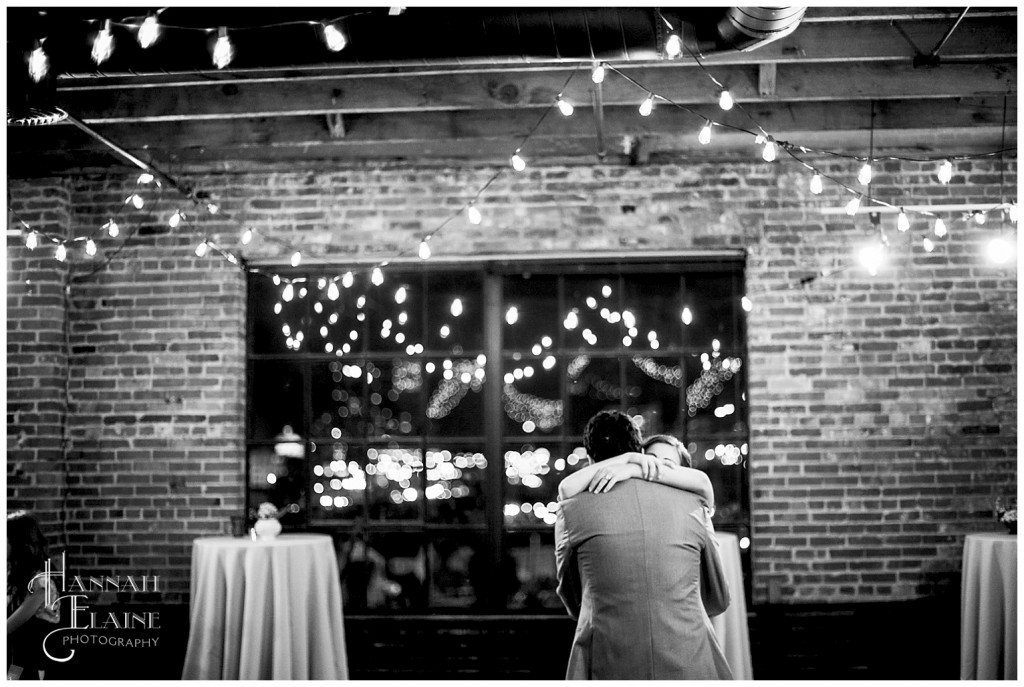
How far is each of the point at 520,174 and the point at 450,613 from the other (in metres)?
2.69

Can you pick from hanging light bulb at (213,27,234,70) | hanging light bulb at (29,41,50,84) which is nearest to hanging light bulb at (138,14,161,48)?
hanging light bulb at (213,27,234,70)


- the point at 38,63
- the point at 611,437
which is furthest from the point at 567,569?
the point at 38,63

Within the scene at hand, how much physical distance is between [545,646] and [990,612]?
88.0 inches

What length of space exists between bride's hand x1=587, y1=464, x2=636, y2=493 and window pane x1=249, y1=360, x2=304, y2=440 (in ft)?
11.2

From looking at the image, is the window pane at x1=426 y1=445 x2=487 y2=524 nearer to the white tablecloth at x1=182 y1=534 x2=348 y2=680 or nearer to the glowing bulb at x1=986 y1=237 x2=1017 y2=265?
the white tablecloth at x1=182 y1=534 x2=348 y2=680

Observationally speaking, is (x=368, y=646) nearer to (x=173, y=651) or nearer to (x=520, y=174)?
(x=173, y=651)

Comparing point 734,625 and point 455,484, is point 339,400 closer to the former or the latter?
point 455,484

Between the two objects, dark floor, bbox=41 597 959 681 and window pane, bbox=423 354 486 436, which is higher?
window pane, bbox=423 354 486 436

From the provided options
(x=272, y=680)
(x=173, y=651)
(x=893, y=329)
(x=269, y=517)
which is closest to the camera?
(x=272, y=680)

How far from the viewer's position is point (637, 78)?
4484 millimetres

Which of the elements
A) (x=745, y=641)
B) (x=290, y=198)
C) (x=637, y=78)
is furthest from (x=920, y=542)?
(x=290, y=198)

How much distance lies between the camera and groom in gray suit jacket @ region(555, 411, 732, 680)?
2459 mm

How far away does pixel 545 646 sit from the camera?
500 centimetres

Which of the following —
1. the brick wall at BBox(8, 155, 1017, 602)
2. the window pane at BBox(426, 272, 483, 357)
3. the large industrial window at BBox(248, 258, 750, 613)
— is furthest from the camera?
the window pane at BBox(426, 272, 483, 357)
